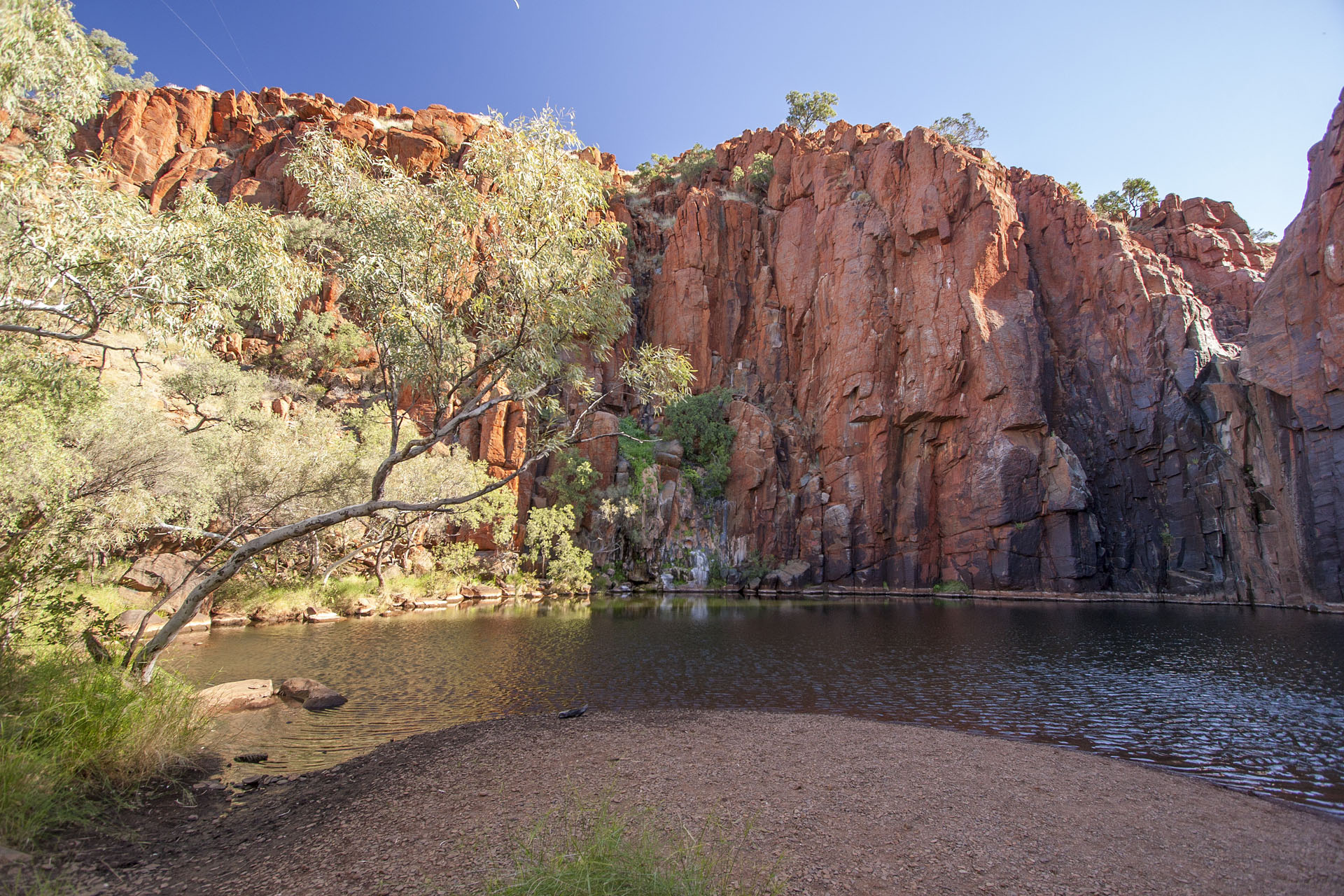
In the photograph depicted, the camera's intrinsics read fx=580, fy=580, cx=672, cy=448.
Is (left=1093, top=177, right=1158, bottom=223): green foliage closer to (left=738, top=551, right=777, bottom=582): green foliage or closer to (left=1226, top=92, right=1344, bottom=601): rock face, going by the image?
(left=1226, top=92, right=1344, bottom=601): rock face

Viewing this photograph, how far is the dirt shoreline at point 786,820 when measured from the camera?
5.41 m

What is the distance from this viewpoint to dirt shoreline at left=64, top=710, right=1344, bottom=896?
541 centimetres

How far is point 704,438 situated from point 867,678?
40470 mm

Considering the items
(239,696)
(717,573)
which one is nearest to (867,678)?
(239,696)

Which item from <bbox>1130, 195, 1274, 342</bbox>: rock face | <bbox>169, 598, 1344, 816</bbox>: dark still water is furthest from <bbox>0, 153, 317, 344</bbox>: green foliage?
<bbox>1130, 195, 1274, 342</bbox>: rock face

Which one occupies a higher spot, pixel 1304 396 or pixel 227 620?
pixel 1304 396

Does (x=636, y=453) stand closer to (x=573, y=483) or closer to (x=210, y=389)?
(x=573, y=483)

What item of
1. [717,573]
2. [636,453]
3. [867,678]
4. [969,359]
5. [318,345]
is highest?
[969,359]

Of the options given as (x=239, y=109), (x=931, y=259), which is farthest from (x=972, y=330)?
(x=239, y=109)

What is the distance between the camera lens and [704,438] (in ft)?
183

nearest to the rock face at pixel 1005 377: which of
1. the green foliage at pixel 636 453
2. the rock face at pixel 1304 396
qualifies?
the rock face at pixel 1304 396

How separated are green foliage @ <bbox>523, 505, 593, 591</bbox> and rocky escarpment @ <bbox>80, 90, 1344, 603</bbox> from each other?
19.8ft

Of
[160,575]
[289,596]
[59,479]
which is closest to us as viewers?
[59,479]

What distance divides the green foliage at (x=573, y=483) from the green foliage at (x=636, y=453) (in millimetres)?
3810
